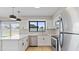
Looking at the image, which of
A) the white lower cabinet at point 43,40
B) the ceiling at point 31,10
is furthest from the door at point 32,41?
the ceiling at point 31,10

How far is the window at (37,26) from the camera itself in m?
9.54

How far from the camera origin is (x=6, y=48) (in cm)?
452

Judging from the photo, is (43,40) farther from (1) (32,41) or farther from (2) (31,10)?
(2) (31,10)

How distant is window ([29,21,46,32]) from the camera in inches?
376

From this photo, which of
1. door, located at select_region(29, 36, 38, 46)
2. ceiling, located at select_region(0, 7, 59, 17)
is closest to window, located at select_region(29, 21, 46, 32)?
door, located at select_region(29, 36, 38, 46)

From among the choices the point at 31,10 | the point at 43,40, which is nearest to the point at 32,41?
the point at 43,40

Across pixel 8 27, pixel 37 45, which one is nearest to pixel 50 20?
pixel 37 45

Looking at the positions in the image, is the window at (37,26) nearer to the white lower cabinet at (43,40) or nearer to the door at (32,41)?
the door at (32,41)

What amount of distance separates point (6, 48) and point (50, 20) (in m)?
5.40

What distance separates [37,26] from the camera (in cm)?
958

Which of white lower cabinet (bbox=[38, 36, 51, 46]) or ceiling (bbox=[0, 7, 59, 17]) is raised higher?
ceiling (bbox=[0, 7, 59, 17])

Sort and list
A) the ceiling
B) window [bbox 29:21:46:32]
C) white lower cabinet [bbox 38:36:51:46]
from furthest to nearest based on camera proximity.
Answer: window [bbox 29:21:46:32] < white lower cabinet [bbox 38:36:51:46] < the ceiling

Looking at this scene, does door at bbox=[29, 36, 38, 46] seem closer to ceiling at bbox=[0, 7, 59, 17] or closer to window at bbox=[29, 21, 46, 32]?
window at bbox=[29, 21, 46, 32]
